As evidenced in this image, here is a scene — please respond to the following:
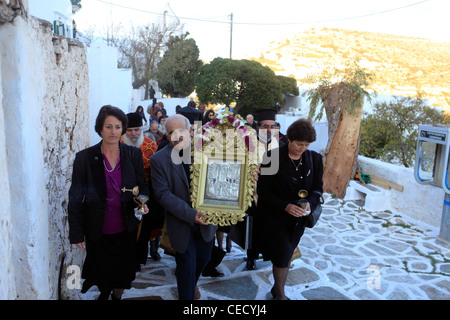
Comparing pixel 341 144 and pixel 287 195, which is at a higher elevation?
pixel 341 144

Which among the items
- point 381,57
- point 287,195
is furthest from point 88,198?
point 381,57

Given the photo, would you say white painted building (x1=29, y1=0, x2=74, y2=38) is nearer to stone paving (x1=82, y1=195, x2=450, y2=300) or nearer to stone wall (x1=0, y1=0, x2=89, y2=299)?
stone wall (x1=0, y1=0, x2=89, y2=299)

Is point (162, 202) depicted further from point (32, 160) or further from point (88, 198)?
point (32, 160)

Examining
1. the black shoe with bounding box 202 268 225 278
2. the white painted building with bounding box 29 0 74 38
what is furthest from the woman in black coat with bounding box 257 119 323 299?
the white painted building with bounding box 29 0 74 38

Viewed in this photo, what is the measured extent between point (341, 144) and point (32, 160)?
24.7 ft

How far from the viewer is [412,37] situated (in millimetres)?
73938

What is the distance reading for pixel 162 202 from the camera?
3170mm

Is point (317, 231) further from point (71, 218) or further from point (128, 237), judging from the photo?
point (71, 218)

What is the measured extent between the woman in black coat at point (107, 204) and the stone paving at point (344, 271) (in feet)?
2.38

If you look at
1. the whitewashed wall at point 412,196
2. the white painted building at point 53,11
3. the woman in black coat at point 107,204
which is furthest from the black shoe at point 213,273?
the white painted building at point 53,11

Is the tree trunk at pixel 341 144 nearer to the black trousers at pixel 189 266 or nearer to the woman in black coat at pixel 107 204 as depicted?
the black trousers at pixel 189 266

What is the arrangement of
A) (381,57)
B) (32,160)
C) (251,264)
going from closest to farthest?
1. (32,160)
2. (251,264)
3. (381,57)

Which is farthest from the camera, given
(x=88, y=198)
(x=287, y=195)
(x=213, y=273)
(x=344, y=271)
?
(x=344, y=271)

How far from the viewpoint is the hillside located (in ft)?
133
